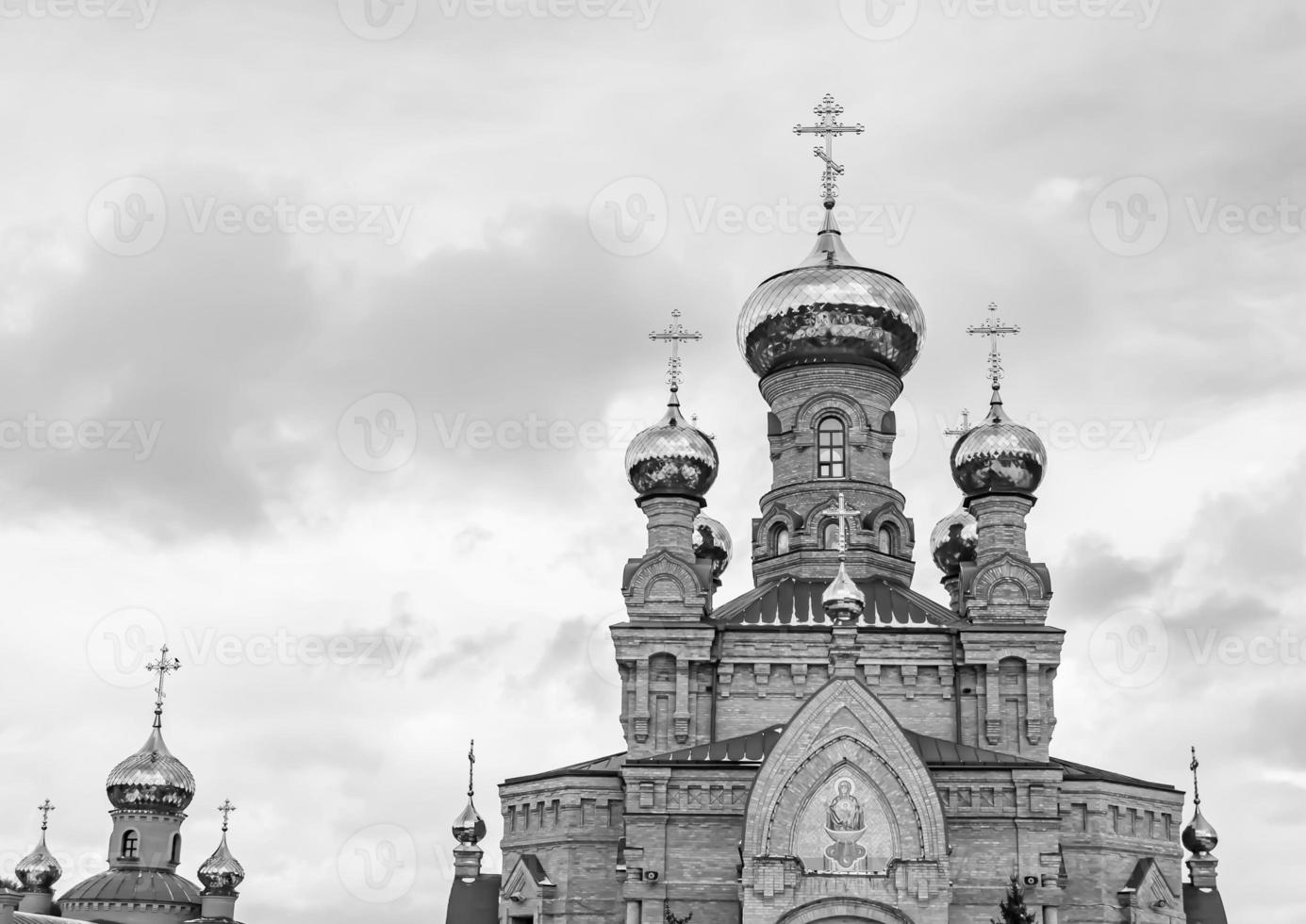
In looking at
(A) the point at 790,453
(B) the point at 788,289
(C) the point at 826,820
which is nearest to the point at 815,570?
(A) the point at 790,453

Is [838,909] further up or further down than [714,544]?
further down

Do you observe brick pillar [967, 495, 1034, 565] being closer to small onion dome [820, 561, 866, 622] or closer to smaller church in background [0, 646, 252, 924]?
small onion dome [820, 561, 866, 622]

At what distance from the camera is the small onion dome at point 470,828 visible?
1550 inches

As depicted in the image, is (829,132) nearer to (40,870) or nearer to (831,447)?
(831,447)

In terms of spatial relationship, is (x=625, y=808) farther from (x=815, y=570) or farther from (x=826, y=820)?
(x=815, y=570)

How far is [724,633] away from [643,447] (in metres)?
4.36

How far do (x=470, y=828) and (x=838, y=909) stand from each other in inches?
474

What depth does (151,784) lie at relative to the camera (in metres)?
53.6

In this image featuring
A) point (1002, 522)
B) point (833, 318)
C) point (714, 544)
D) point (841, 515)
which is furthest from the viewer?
point (714, 544)

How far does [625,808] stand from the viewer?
32531mm

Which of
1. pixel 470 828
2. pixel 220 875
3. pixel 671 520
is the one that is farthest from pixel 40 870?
pixel 671 520

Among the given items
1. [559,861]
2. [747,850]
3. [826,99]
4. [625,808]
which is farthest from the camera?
[826,99]

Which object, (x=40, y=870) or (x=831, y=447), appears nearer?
(x=831, y=447)

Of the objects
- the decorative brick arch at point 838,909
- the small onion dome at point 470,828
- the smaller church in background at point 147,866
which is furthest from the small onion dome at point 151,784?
the decorative brick arch at point 838,909
